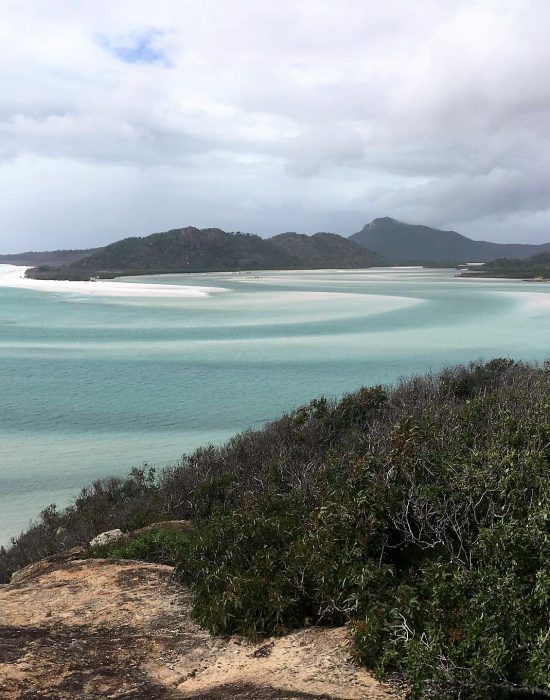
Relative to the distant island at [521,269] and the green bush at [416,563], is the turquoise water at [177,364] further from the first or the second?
the distant island at [521,269]

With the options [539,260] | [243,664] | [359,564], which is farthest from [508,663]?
[539,260]

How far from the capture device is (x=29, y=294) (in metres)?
79.7

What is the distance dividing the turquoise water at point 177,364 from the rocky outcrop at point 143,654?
22.9ft

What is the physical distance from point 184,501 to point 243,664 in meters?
7.03

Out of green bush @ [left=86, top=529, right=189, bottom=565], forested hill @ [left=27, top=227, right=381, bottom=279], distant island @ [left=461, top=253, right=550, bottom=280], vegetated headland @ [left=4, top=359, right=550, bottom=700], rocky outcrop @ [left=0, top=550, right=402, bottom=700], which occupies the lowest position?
green bush @ [left=86, top=529, right=189, bottom=565]

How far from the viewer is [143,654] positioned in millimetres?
5617

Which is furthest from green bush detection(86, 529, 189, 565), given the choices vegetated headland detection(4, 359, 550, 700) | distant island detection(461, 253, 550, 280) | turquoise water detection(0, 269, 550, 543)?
distant island detection(461, 253, 550, 280)

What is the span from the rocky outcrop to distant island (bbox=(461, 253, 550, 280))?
115 metres

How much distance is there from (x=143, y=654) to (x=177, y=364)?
2575cm

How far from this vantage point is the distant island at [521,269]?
4655 inches

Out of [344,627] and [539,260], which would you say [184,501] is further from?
[539,260]

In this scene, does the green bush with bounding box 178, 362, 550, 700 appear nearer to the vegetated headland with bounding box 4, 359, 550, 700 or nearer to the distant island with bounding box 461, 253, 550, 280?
the vegetated headland with bounding box 4, 359, 550, 700

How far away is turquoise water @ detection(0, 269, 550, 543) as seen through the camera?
58.4 feet

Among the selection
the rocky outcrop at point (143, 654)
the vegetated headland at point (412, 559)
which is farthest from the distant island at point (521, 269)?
the rocky outcrop at point (143, 654)
